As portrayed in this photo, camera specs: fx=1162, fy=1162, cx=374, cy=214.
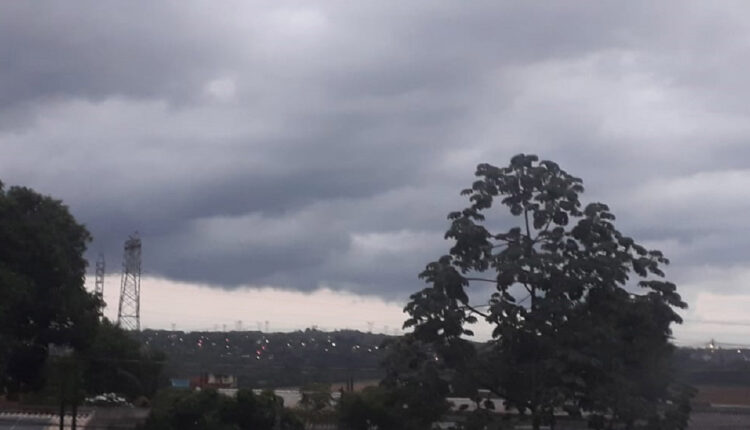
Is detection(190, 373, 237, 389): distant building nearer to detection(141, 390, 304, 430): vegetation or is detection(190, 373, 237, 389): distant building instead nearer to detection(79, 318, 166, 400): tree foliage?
detection(79, 318, 166, 400): tree foliage

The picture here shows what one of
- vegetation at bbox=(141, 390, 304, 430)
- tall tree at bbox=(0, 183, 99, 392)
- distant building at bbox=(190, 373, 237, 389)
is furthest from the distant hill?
tall tree at bbox=(0, 183, 99, 392)

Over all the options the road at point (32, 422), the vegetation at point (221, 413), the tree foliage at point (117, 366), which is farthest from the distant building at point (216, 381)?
the vegetation at point (221, 413)

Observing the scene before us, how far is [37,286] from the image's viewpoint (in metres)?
36.3

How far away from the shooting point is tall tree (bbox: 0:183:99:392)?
35.3m

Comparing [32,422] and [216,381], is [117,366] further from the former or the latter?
[216,381]

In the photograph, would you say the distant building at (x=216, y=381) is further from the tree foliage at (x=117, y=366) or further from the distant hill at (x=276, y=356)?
the tree foliage at (x=117, y=366)

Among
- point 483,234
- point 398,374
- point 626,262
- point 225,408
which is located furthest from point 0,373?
point 626,262

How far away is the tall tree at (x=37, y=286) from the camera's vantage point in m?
35.3

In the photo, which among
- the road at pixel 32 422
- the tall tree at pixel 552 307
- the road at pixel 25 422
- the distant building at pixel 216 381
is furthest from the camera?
the distant building at pixel 216 381

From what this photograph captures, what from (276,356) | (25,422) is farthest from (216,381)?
(25,422)

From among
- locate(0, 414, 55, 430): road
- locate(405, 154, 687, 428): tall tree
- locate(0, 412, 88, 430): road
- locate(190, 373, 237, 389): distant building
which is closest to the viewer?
locate(405, 154, 687, 428): tall tree

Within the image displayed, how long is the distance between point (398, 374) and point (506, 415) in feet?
10.5

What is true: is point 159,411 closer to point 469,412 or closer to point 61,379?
point 61,379

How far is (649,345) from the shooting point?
32.3 meters
